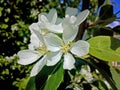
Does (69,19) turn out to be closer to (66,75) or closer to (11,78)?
(66,75)

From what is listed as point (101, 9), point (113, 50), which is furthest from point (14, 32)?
point (113, 50)

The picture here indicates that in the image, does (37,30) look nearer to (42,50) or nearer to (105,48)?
(42,50)

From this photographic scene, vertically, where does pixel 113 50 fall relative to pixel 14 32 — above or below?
above

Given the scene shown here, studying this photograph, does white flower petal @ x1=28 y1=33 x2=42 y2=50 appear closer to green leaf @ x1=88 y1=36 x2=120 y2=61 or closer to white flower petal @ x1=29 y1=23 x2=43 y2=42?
white flower petal @ x1=29 y1=23 x2=43 y2=42

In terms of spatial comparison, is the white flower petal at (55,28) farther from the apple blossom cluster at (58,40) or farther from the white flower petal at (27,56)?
the white flower petal at (27,56)

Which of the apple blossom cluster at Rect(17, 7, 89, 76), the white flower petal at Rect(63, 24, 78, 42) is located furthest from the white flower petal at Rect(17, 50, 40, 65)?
the white flower petal at Rect(63, 24, 78, 42)

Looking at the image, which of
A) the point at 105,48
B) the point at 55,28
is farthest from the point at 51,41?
the point at 105,48
